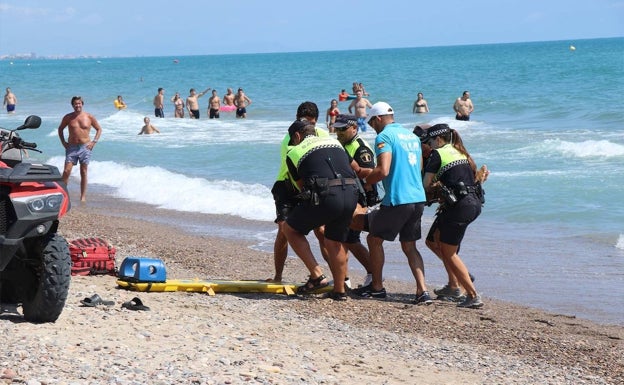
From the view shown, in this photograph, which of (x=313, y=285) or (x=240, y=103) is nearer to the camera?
(x=313, y=285)

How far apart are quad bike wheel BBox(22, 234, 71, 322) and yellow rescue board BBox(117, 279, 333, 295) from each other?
1.71 meters

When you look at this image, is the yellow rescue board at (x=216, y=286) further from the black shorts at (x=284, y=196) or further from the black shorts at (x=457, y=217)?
the black shorts at (x=457, y=217)

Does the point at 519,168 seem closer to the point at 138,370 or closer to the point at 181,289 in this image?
the point at 181,289

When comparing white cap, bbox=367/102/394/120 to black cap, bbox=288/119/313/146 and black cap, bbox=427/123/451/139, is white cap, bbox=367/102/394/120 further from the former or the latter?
black cap, bbox=288/119/313/146

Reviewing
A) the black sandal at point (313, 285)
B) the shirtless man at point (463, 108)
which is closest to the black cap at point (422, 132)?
the black sandal at point (313, 285)

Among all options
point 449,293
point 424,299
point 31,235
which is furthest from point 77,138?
point 31,235

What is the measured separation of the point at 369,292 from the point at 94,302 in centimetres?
251

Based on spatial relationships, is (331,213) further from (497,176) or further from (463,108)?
(463,108)

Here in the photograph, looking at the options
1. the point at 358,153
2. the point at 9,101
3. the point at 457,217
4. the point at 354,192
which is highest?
the point at 358,153

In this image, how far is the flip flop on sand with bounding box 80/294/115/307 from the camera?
686 cm

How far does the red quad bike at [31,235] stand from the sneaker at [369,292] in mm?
3071

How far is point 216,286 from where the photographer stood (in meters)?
8.05

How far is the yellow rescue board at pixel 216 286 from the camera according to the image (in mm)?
7766

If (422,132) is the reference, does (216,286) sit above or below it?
below
